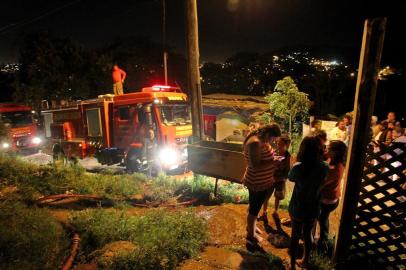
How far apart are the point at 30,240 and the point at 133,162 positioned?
6216mm

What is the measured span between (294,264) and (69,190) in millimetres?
6197

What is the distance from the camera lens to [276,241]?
16.9ft

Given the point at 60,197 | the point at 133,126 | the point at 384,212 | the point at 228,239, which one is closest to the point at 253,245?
the point at 228,239

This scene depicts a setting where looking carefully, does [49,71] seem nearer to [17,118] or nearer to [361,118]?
[17,118]

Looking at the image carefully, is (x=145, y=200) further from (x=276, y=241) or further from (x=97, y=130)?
(x=97, y=130)

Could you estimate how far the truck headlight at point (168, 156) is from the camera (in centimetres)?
1019

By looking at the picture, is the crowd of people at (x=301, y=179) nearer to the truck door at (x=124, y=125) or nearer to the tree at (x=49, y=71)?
the truck door at (x=124, y=125)

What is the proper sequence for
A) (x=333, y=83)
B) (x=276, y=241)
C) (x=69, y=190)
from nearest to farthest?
(x=276, y=241), (x=69, y=190), (x=333, y=83)

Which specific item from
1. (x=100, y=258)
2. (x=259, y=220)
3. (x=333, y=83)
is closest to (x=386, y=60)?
(x=333, y=83)

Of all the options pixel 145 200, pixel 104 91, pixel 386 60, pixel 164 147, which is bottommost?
pixel 145 200

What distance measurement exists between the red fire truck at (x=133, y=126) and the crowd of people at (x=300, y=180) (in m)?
5.13

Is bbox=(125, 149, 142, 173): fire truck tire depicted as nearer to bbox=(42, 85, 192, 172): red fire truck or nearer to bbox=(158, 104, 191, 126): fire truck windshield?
bbox=(42, 85, 192, 172): red fire truck

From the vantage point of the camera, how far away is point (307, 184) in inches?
154

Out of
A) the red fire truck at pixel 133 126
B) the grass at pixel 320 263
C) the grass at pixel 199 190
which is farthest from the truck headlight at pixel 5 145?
the grass at pixel 320 263
